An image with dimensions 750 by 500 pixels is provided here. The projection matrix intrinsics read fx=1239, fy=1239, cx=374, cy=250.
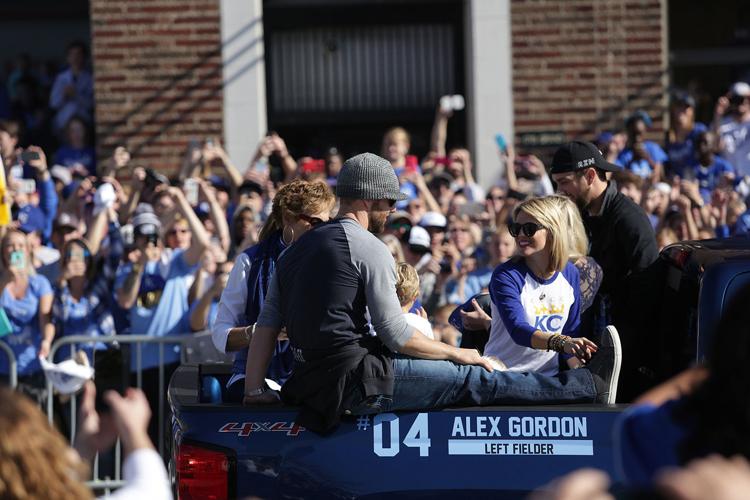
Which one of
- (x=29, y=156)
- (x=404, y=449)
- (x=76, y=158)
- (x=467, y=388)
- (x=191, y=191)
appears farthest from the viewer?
(x=76, y=158)

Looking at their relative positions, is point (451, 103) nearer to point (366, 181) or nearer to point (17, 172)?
point (17, 172)

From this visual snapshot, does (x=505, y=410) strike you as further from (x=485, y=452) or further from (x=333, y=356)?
(x=333, y=356)

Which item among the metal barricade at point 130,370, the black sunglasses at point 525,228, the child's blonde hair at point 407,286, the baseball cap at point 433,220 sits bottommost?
the metal barricade at point 130,370

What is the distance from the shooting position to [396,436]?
176 inches

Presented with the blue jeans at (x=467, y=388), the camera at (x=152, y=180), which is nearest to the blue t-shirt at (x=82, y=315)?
the camera at (x=152, y=180)

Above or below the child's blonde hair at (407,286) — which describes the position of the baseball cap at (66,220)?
above

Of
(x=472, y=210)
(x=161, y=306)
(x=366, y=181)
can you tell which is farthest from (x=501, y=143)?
(x=366, y=181)

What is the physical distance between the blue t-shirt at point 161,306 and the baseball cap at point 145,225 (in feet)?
0.77

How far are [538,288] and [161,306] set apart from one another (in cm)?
409

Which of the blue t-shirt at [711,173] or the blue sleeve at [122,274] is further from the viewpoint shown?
the blue t-shirt at [711,173]

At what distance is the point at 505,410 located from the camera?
4527mm

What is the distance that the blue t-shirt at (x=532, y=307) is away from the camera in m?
5.45

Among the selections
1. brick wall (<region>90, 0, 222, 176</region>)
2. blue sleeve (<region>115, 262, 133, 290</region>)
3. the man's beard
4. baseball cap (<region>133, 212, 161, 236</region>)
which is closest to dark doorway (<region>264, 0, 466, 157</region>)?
brick wall (<region>90, 0, 222, 176</region>)

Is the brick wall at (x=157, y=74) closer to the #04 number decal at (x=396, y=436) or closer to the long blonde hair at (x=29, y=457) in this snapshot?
the #04 number decal at (x=396, y=436)
